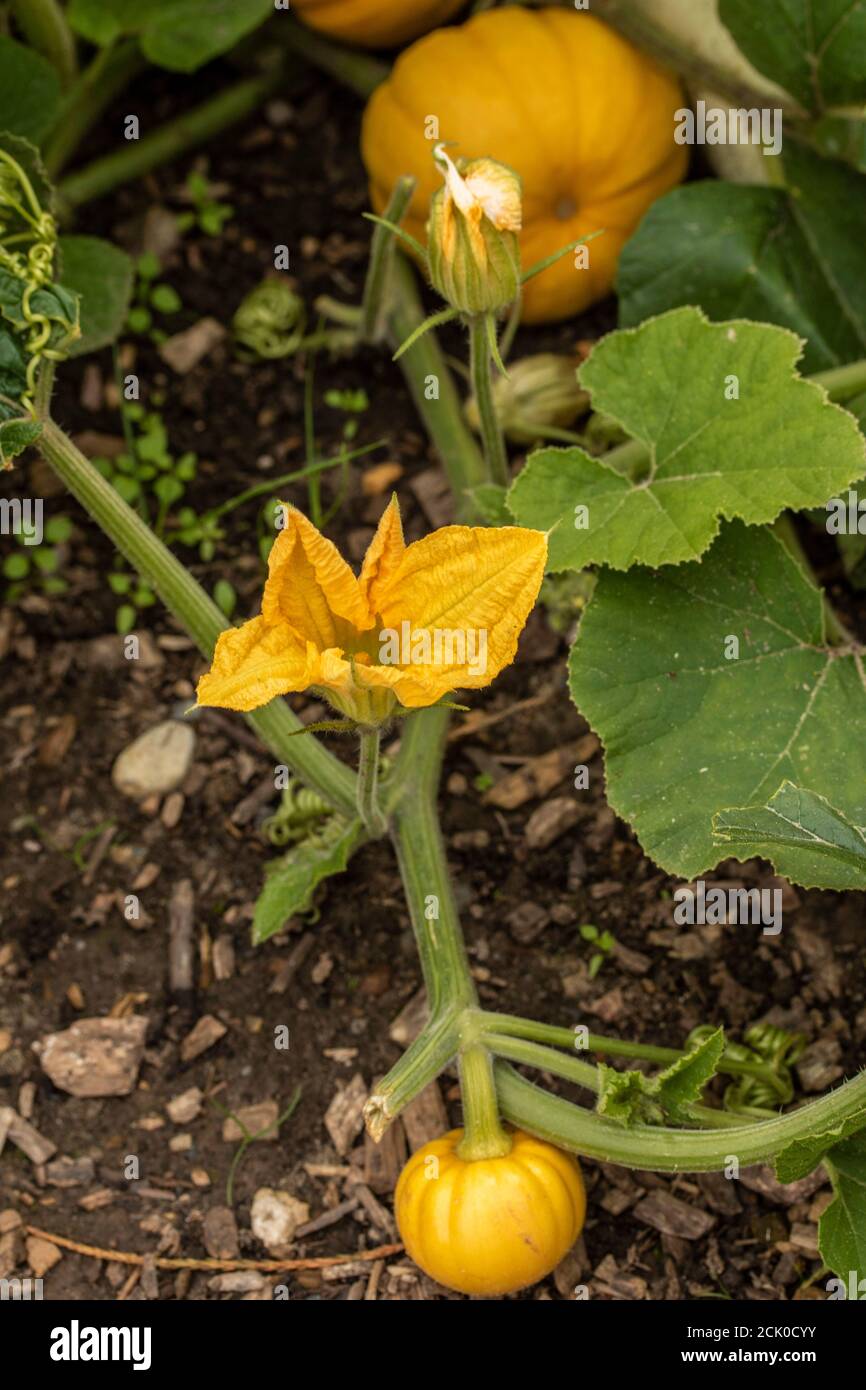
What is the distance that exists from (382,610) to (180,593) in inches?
19.1

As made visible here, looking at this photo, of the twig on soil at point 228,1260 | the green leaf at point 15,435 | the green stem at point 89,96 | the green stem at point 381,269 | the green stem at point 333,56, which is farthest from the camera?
the green stem at point 333,56

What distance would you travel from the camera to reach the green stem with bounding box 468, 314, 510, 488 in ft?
6.91

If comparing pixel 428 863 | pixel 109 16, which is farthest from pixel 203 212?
pixel 428 863

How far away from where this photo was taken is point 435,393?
2.73 m

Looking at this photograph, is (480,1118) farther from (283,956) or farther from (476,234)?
(476,234)

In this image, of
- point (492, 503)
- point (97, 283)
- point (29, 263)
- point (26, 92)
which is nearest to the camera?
point (29, 263)

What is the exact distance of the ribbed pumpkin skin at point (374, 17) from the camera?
281cm

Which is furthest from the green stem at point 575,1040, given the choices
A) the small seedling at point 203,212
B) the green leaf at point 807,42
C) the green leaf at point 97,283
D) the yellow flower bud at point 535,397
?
the small seedling at point 203,212

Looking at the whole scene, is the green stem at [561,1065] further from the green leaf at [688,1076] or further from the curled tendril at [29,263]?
the curled tendril at [29,263]

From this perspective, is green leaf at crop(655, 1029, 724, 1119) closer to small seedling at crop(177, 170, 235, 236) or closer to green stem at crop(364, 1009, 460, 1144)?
green stem at crop(364, 1009, 460, 1144)

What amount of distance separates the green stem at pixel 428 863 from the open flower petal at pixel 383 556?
0.58 meters

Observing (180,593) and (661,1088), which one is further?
(180,593)

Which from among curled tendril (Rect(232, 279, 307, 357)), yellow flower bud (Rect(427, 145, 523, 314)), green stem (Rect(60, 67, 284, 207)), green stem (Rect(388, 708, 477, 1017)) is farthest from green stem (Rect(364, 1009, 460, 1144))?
green stem (Rect(60, 67, 284, 207))

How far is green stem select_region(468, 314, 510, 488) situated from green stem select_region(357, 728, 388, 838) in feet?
1.76
